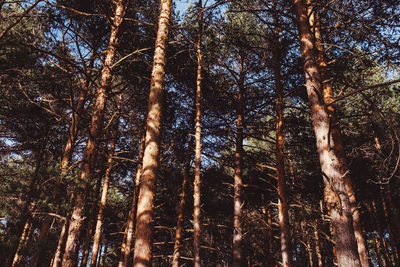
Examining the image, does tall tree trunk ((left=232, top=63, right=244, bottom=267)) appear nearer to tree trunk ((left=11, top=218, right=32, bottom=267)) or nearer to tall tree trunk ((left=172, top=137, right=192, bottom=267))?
tall tree trunk ((left=172, top=137, right=192, bottom=267))

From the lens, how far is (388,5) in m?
6.56

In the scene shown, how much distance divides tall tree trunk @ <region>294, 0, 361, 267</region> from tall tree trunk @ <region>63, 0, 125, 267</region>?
14.8 feet

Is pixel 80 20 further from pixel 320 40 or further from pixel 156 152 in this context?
pixel 320 40

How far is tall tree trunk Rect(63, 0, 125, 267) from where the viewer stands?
4.85 meters

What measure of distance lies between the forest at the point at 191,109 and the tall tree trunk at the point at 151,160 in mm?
22

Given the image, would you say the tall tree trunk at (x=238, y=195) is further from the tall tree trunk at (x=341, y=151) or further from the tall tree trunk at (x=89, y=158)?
the tall tree trunk at (x=89, y=158)

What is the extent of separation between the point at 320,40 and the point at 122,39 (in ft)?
21.5

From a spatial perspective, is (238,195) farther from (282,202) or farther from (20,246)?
(20,246)

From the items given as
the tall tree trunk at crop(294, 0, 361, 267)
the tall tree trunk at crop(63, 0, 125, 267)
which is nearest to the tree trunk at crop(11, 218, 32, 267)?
the tall tree trunk at crop(63, 0, 125, 267)

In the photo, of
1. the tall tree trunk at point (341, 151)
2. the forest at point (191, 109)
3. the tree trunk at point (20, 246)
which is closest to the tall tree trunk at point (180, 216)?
the forest at point (191, 109)

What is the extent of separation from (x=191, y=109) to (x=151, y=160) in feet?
18.6

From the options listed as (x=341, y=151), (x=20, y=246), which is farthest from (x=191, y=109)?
(x=20, y=246)

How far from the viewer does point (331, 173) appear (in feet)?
11.6

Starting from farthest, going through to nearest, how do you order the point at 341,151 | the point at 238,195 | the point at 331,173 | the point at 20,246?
the point at 238,195 < the point at 341,151 < the point at 20,246 < the point at 331,173
